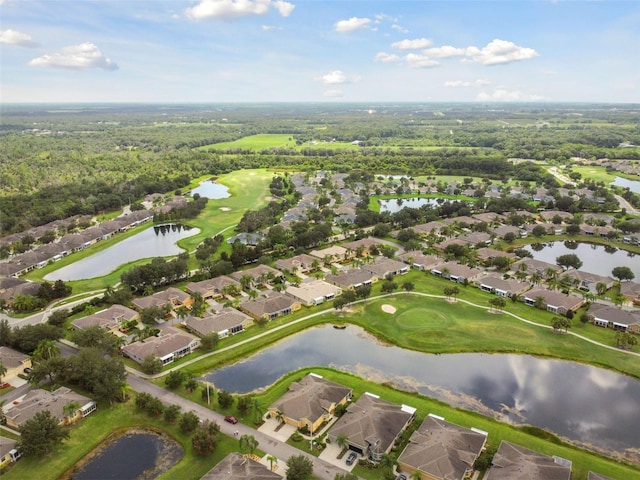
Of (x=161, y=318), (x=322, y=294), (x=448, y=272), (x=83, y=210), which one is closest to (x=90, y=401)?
(x=161, y=318)

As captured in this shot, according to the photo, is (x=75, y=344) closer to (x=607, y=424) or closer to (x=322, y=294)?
(x=322, y=294)

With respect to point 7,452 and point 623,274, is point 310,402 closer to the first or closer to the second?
point 7,452

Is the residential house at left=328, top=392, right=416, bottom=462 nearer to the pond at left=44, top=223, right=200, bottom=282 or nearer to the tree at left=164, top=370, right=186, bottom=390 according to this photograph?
the tree at left=164, top=370, right=186, bottom=390

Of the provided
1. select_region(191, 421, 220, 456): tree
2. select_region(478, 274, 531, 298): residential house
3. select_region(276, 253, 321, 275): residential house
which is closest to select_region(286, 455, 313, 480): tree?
select_region(191, 421, 220, 456): tree

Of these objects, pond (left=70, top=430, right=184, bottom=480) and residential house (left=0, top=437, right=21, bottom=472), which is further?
residential house (left=0, top=437, right=21, bottom=472)

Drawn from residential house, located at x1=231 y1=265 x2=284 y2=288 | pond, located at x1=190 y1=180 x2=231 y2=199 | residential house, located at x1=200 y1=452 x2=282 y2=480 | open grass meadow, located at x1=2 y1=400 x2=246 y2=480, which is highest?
pond, located at x1=190 y1=180 x2=231 y2=199

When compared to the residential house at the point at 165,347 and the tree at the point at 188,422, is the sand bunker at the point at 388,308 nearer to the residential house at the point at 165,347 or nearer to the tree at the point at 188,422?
the residential house at the point at 165,347

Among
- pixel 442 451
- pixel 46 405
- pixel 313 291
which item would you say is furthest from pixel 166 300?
pixel 442 451
